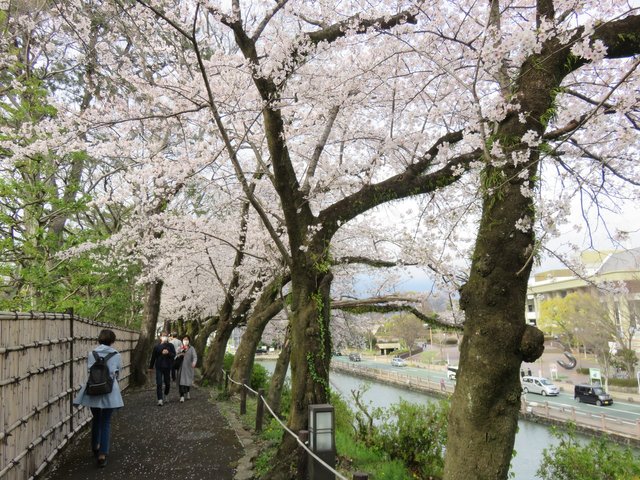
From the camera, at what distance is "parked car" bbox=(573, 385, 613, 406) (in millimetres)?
27531

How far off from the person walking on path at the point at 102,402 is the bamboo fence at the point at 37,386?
46 cm

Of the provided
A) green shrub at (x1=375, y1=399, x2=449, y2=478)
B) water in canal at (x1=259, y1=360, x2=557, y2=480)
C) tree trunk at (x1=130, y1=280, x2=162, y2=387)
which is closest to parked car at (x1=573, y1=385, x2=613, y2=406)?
water in canal at (x1=259, y1=360, x2=557, y2=480)

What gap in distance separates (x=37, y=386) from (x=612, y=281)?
6814mm

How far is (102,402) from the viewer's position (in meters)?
5.57

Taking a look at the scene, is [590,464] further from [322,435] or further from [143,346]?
[143,346]

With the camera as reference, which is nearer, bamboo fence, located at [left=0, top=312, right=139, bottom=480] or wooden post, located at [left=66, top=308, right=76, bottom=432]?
bamboo fence, located at [left=0, top=312, right=139, bottom=480]

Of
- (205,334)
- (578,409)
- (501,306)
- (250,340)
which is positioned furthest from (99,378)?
(578,409)

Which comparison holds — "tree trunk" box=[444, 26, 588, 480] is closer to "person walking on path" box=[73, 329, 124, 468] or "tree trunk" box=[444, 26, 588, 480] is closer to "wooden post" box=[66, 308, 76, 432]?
"person walking on path" box=[73, 329, 124, 468]

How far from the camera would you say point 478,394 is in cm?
326

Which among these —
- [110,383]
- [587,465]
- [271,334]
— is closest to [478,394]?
[110,383]

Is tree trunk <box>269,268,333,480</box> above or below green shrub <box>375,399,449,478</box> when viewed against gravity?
above

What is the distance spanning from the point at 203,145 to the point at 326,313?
4.81 meters

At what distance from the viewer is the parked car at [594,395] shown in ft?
90.3

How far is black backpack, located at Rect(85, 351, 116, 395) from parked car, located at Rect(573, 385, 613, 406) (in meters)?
30.0
